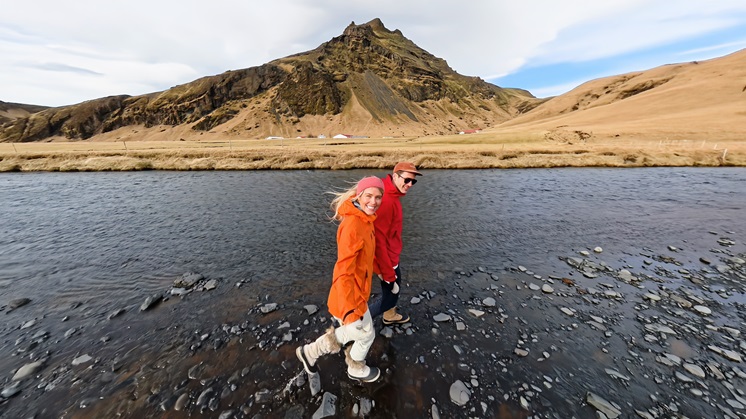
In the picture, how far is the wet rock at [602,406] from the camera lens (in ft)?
15.8

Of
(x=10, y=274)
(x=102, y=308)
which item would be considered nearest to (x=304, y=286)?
(x=102, y=308)

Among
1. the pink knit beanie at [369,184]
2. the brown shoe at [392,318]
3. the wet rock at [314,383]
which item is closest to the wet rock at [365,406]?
the wet rock at [314,383]

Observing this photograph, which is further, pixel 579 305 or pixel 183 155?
pixel 183 155

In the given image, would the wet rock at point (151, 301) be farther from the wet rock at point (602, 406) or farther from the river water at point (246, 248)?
the wet rock at point (602, 406)

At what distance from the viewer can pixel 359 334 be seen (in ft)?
16.3

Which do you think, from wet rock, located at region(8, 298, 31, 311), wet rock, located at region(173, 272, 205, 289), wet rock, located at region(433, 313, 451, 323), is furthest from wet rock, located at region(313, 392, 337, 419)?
wet rock, located at region(8, 298, 31, 311)

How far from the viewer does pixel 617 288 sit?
8797 mm

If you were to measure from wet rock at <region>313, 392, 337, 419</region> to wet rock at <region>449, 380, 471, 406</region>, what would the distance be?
2258mm

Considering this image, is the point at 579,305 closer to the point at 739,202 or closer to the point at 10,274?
the point at 10,274

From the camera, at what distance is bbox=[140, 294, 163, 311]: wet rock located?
8.09m

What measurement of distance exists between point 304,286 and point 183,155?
49261 mm

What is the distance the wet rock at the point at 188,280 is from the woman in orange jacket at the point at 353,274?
21.3ft

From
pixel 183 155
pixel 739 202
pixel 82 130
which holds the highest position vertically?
pixel 82 130

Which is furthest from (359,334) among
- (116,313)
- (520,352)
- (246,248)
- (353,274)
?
(246,248)
